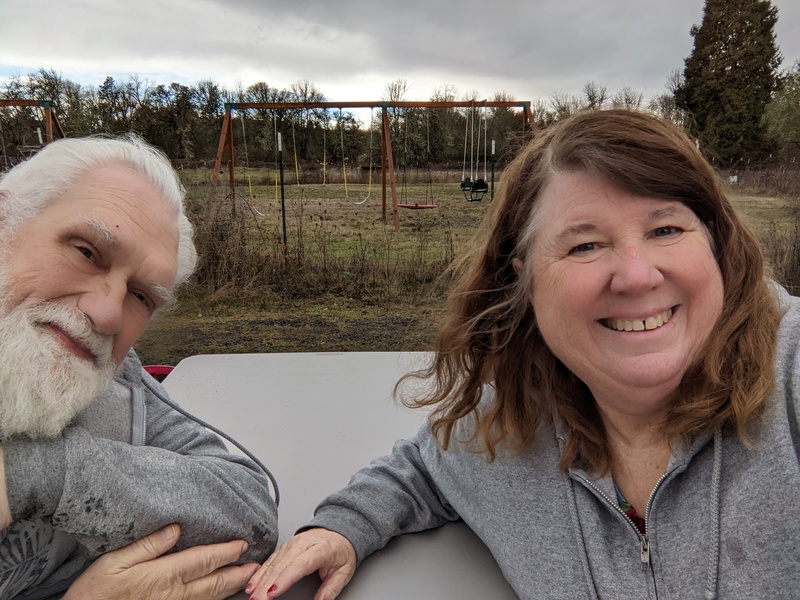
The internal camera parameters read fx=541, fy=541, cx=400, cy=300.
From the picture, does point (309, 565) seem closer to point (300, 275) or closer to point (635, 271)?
point (635, 271)

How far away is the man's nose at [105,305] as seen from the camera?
38.2 inches

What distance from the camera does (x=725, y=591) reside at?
89cm

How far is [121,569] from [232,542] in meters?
0.22

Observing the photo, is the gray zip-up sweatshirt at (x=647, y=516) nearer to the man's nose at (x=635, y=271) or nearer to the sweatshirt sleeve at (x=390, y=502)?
the sweatshirt sleeve at (x=390, y=502)

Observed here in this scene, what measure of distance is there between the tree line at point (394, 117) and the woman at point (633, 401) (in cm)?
479

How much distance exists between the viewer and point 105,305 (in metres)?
0.98

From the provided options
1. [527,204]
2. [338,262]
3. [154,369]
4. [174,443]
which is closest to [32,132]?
[338,262]

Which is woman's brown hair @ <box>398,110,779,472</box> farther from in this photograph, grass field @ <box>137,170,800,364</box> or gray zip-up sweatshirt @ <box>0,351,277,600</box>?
grass field @ <box>137,170,800,364</box>

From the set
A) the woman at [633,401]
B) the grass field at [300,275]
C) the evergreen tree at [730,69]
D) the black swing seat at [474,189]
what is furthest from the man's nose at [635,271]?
the evergreen tree at [730,69]

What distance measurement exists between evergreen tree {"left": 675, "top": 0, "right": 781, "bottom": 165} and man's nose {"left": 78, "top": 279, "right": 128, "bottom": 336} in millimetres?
9858

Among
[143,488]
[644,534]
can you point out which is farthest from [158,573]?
[644,534]

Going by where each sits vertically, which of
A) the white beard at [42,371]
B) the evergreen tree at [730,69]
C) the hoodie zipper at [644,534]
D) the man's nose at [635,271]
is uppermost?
the evergreen tree at [730,69]

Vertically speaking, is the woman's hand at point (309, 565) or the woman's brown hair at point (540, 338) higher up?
the woman's brown hair at point (540, 338)

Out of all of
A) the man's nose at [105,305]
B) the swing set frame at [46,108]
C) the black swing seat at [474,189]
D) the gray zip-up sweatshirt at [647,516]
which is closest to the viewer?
the gray zip-up sweatshirt at [647,516]
